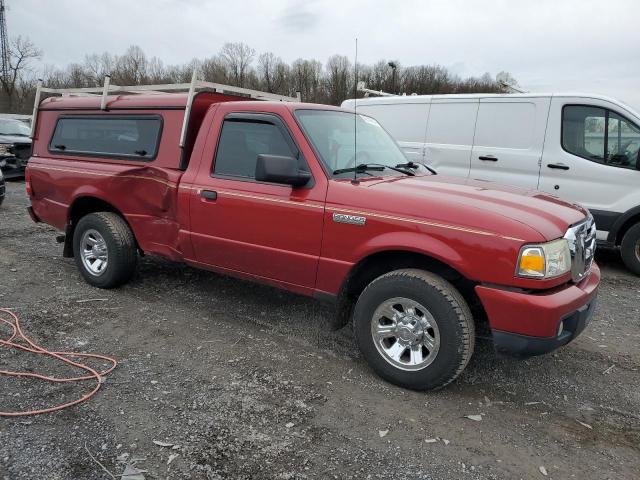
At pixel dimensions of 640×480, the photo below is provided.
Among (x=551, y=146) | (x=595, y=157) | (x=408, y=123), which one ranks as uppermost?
(x=408, y=123)

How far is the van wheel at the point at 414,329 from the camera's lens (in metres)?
3.09

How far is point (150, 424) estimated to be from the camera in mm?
2906

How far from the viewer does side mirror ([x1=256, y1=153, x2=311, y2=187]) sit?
3.42 meters

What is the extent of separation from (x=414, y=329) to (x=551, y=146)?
4.70 metres

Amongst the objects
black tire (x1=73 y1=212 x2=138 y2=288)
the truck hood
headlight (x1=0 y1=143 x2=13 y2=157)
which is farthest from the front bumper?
headlight (x1=0 y1=143 x2=13 y2=157)

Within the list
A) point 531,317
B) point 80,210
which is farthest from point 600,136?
point 80,210

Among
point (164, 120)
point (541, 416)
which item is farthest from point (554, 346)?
point (164, 120)

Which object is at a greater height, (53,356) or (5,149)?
(5,149)

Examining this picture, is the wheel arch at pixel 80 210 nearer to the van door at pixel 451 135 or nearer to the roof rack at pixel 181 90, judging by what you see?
the roof rack at pixel 181 90

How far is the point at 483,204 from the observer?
317 cm

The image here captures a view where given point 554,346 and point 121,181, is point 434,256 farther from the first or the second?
point 121,181

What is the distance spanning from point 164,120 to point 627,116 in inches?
219

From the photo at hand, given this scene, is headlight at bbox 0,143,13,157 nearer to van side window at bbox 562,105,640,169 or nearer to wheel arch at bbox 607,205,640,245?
van side window at bbox 562,105,640,169

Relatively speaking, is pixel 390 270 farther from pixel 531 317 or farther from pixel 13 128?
pixel 13 128
